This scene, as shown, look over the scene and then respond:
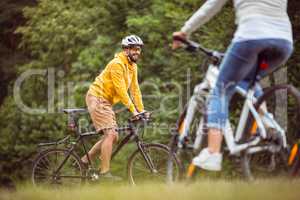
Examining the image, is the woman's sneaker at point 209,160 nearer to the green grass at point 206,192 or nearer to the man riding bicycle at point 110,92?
the green grass at point 206,192

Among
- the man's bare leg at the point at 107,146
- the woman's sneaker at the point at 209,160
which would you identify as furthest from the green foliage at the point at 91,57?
the woman's sneaker at the point at 209,160

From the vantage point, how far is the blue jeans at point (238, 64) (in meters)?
5.50

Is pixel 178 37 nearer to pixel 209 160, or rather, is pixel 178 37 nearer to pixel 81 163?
pixel 209 160

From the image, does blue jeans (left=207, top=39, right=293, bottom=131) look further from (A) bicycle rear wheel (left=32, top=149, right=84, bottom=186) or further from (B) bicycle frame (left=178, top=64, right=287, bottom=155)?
(A) bicycle rear wheel (left=32, top=149, right=84, bottom=186)

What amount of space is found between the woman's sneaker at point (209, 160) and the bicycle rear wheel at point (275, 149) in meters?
0.22

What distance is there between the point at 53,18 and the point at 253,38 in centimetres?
1453

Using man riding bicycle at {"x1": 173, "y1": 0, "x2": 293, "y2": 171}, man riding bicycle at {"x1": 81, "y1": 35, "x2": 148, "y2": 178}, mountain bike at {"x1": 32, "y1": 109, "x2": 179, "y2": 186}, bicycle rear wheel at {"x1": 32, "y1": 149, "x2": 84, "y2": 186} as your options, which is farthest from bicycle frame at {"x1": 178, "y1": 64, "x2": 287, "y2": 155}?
bicycle rear wheel at {"x1": 32, "y1": 149, "x2": 84, "y2": 186}

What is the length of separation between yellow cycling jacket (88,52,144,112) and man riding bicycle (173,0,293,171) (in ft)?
8.51

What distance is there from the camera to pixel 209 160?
18.5ft

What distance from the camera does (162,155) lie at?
8125 millimetres

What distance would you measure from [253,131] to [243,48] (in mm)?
657

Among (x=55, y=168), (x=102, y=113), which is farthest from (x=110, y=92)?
(x=55, y=168)

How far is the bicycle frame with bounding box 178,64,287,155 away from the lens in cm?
563

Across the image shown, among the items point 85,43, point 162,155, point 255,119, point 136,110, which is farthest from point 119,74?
point 85,43
